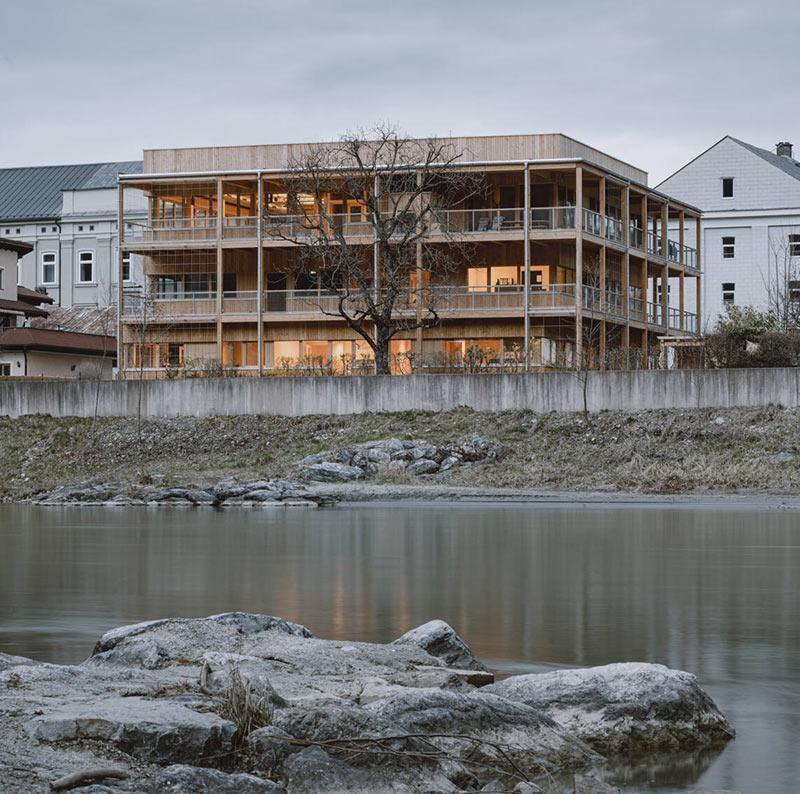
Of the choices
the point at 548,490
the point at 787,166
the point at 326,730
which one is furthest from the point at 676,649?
the point at 787,166

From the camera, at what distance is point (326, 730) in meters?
8.30

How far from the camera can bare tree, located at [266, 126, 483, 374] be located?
67625 millimetres

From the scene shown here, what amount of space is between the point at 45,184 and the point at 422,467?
72734mm

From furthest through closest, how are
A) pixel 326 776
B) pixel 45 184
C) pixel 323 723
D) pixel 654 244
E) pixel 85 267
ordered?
pixel 45 184
pixel 85 267
pixel 654 244
pixel 323 723
pixel 326 776

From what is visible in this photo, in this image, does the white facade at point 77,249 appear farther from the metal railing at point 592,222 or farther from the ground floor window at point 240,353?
the metal railing at point 592,222

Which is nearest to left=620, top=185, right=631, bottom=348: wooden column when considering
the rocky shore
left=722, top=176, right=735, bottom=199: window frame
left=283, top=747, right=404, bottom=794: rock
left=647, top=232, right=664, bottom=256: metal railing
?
left=647, top=232, right=664, bottom=256: metal railing

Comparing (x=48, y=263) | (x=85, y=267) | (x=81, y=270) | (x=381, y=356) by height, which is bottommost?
(x=381, y=356)

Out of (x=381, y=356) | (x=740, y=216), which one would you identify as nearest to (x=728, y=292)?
(x=740, y=216)

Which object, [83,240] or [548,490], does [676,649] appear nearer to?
[548,490]

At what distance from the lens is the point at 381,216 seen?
7150 cm

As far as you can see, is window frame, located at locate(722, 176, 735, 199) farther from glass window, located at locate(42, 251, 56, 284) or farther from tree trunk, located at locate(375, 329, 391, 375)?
glass window, located at locate(42, 251, 56, 284)

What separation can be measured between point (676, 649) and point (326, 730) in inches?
208

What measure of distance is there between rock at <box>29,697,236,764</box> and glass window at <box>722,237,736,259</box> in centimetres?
9369

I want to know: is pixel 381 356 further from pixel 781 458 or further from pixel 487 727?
pixel 487 727
